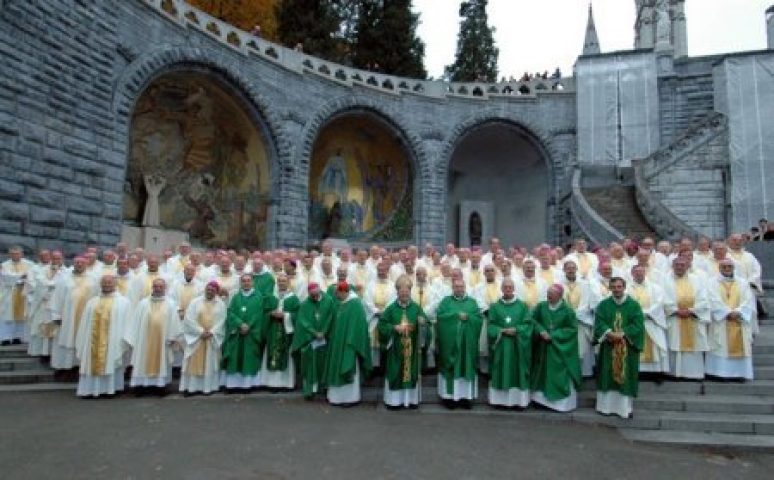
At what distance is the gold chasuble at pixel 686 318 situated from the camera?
24.7 feet

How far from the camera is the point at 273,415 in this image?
22.0 ft

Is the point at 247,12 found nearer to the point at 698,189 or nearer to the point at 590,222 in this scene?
the point at 590,222

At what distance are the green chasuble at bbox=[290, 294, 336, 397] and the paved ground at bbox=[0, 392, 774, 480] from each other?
0.73 m

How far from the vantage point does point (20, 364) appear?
870cm

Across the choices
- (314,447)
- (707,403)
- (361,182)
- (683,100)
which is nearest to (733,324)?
(707,403)

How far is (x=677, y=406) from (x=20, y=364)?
8926mm

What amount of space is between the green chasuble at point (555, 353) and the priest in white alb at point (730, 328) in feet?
6.05

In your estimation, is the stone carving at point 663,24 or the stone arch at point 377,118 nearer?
the stone arch at point 377,118

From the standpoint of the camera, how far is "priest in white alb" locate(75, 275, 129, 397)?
7.71 m

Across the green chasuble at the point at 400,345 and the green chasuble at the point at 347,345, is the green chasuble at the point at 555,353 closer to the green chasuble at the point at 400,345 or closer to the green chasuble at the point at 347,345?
the green chasuble at the point at 400,345

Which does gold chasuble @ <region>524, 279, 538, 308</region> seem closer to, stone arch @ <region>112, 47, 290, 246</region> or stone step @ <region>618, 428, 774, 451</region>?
stone step @ <region>618, 428, 774, 451</region>

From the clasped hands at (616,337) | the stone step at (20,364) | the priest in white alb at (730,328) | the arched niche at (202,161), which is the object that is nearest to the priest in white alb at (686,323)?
the priest in white alb at (730,328)

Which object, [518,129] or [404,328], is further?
[518,129]

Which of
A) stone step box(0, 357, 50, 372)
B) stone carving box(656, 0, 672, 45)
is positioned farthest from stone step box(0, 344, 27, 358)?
stone carving box(656, 0, 672, 45)
